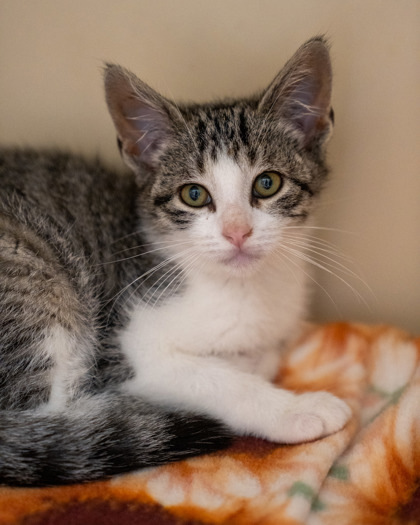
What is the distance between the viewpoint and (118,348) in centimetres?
164

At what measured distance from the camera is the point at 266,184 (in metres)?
1.51

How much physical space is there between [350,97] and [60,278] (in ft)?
3.92

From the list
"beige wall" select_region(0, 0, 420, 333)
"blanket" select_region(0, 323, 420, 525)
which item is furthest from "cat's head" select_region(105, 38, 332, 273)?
"blanket" select_region(0, 323, 420, 525)

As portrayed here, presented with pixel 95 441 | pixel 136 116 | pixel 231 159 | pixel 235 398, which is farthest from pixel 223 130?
pixel 95 441

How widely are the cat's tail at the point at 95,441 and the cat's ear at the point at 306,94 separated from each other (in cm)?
94

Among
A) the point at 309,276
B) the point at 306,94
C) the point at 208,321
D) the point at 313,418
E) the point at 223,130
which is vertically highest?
the point at 306,94

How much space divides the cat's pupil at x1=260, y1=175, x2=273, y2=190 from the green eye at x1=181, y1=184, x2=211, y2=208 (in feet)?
0.54

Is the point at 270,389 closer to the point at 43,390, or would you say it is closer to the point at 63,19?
the point at 43,390

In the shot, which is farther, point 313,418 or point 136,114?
point 136,114

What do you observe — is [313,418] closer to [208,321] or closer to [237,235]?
[208,321]

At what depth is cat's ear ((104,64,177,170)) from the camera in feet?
4.96

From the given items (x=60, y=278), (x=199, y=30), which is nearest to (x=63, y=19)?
(x=199, y=30)

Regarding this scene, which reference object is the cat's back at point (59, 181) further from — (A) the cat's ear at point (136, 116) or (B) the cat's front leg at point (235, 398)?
(B) the cat's front leg at point (235, 398)

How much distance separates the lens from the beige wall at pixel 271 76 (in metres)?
1.80
